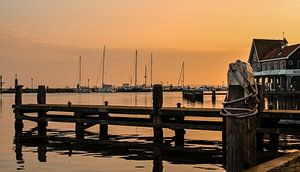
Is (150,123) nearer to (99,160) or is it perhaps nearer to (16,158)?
(99,160)

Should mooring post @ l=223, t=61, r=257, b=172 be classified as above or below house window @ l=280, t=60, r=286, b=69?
below

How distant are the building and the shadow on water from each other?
50.8m

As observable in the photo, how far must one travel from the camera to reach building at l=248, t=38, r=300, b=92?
7825cm

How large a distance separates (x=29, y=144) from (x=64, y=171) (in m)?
8.07

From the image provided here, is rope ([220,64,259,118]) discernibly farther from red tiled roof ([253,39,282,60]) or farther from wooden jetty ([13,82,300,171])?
red tiled roof ([253,39,282,60])

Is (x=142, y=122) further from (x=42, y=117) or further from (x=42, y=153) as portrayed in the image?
(x=42, y=117)

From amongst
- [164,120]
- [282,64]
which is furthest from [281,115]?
[282,64]

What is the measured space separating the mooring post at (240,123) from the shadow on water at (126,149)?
24.0 feet

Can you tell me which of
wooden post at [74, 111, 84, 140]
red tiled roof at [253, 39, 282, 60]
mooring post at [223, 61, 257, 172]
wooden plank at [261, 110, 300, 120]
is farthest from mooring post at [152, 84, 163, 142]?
red tiled roof at [253, 39, 282, 60]

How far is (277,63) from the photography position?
82812 millimetres

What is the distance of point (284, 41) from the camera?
91.1 metres

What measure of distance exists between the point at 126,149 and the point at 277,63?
2625 inches

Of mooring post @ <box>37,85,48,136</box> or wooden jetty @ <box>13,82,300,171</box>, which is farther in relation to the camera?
mooring post @ <box>37,85,48,136</box>

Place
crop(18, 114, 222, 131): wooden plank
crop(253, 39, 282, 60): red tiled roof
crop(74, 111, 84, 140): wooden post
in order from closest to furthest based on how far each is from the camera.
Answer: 1. crop(18, 114, 222, 131): wooden plank
2. crop(74, 111, 84, 140): wooden post
3. crop(253, 39, 282, 60): red tiled roof
